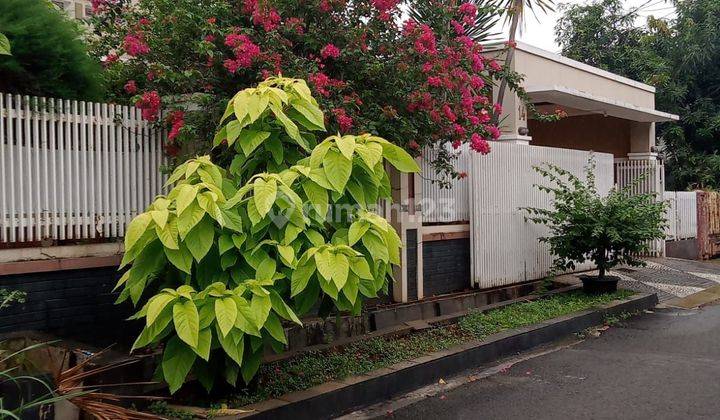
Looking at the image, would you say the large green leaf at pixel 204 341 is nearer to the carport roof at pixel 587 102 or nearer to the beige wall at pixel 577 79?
the carport roof at pixel 587 102

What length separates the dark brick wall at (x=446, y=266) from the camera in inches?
358

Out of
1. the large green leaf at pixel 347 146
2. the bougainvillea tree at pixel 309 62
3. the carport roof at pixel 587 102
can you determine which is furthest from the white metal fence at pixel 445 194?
the large green leaf at pixel 347 146

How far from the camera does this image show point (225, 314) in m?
4.39

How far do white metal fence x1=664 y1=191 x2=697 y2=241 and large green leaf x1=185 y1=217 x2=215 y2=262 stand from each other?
13888 mm

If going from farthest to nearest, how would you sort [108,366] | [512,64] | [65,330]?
[512,64] → [65,330] → [108,366]

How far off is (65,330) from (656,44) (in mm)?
21316

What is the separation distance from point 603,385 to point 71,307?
4.89 m

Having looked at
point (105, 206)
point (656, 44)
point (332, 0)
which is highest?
point (656, 44)

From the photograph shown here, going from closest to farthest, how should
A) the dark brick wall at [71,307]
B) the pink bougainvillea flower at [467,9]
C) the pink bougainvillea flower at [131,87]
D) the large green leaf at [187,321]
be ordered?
1. the large green leaf at [187,321]
2. the dark brick wall at [71,307]
3. the pink bougainvillea flower at [131,87]
4. the pink bougainvillea flower at [467,9]

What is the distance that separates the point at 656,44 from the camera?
2183 centimetres

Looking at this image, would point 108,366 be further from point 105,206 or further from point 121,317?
point 105,206

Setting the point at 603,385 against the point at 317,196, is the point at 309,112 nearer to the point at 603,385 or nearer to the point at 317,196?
the point at 317,196

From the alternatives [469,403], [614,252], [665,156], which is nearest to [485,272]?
[614,252]

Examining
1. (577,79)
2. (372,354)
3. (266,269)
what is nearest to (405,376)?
(372,354)
